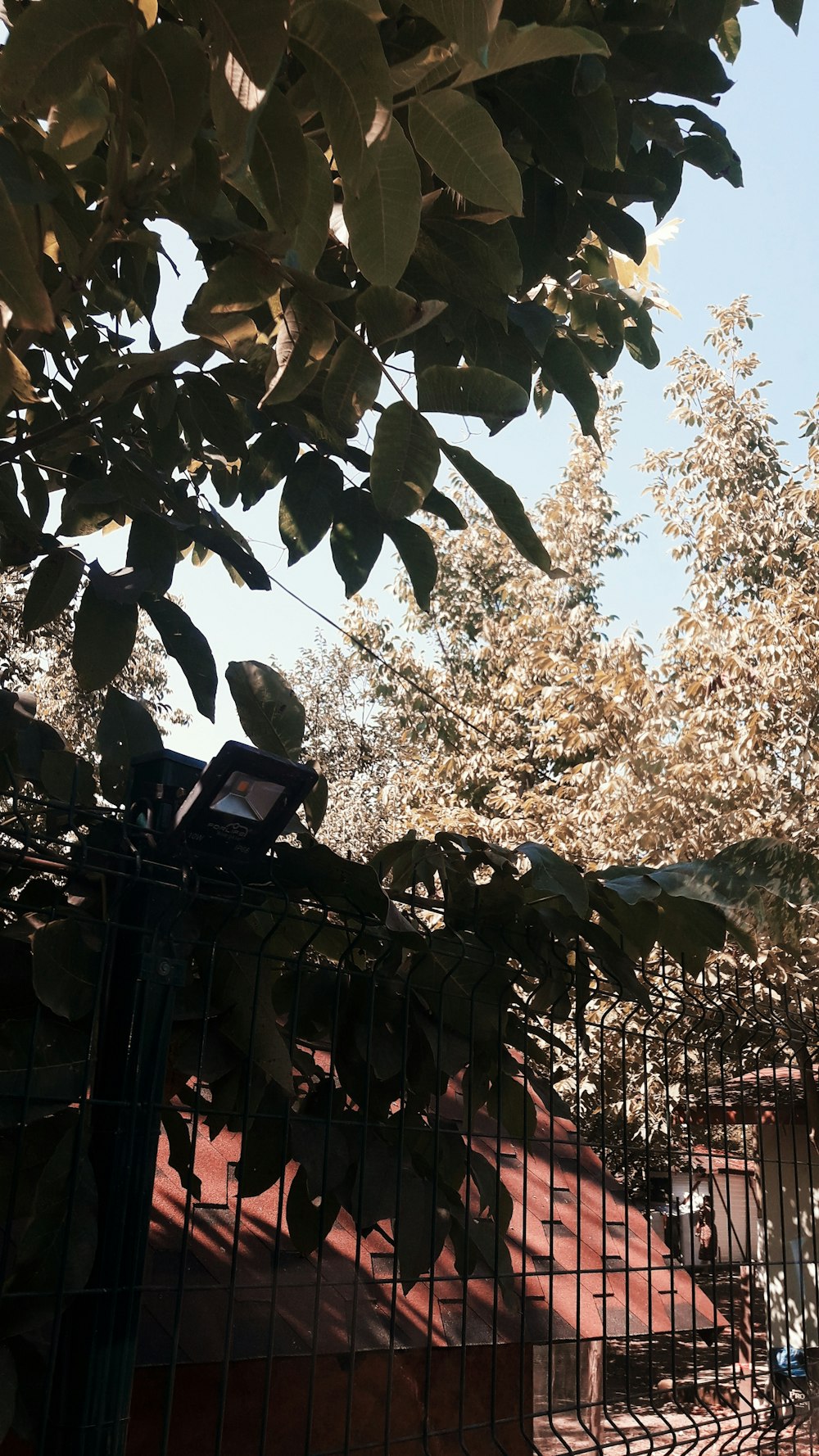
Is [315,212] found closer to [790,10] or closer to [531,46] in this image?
[531,46]

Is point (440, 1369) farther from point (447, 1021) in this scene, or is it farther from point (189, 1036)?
point (189, 1036)

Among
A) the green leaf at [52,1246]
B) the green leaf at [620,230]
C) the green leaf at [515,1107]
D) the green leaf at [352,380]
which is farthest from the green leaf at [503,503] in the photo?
the green leaf at [515,1107]

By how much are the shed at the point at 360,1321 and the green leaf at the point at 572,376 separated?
1330 millimetres

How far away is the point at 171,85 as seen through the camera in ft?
→ 3.43

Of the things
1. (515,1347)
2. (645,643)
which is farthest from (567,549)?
(515,1347)

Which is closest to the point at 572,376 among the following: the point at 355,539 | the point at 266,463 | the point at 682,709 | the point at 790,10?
the point at 355,539

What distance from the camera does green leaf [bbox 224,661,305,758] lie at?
1.80m

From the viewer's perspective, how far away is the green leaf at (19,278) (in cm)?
96

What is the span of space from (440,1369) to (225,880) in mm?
1771

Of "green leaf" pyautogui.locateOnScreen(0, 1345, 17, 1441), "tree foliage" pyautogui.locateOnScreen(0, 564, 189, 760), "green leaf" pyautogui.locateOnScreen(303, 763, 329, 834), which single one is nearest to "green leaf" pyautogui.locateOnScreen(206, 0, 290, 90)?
"green leaf" pyautogui.locateOnScreen(303, 763, 329, 834)

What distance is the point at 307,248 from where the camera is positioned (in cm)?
112

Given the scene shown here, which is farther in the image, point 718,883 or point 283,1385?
point 283,1385

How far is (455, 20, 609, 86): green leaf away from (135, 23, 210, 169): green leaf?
279mm

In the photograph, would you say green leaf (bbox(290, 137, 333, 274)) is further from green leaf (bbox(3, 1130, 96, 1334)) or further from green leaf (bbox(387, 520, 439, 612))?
green leaf (bbox(3, 1130, 96, 1334))
